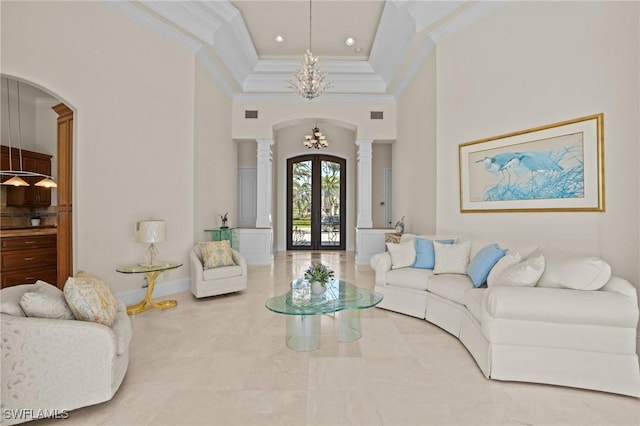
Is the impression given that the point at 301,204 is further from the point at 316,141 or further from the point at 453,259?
the point at 453,259

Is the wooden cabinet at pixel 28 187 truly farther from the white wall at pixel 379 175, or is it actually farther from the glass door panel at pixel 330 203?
the white wall at pixel 379 175

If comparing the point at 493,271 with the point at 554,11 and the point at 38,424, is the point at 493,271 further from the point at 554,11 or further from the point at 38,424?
the point at 38,424

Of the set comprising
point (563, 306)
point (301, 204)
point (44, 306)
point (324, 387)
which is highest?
point (301, 204)

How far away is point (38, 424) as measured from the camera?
6.19 ft

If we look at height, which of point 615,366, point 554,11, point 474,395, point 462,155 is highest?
point 554,11

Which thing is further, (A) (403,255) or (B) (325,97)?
(B) (325,97)

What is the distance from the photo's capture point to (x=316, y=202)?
9.74 meters

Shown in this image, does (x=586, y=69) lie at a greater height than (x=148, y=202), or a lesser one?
greater

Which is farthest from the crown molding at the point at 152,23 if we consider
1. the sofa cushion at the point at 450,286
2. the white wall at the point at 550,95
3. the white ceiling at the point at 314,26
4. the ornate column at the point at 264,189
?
the sofa cushion at the point at 450,286

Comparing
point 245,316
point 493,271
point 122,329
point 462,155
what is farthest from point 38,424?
point 462,155

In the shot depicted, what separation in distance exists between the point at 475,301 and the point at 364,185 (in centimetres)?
488

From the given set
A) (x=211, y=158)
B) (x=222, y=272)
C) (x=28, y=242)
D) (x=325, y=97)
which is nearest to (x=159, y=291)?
(x=222, y=272)

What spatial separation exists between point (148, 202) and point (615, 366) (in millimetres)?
5351

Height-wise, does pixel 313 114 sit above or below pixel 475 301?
above
